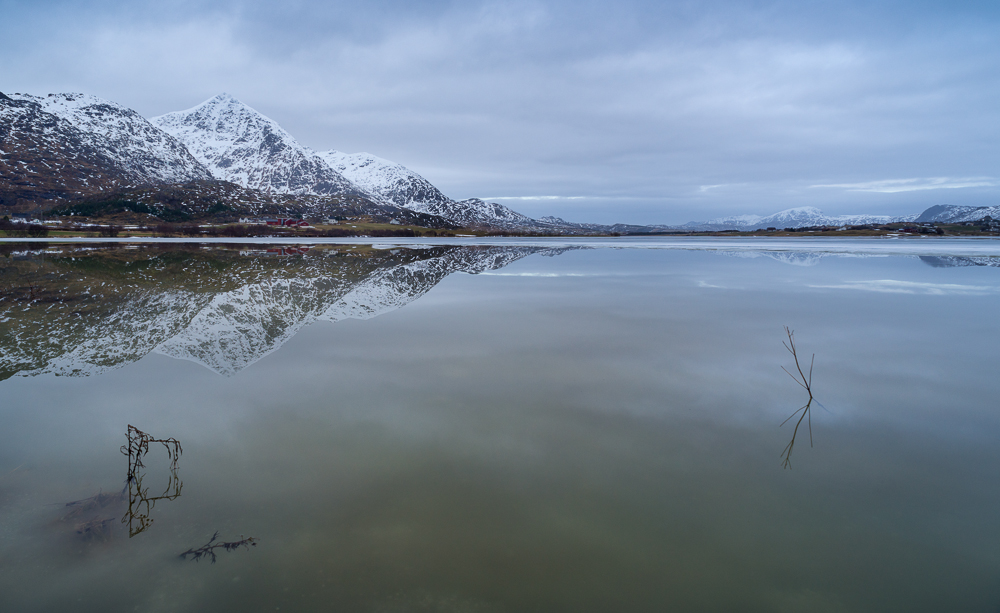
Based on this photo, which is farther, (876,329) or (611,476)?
(876,329)

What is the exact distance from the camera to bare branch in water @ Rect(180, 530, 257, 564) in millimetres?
4484

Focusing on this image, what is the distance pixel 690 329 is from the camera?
13.8m

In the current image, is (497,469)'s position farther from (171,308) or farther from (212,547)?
(171,308)

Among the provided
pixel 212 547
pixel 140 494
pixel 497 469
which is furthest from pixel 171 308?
pixel 497 469

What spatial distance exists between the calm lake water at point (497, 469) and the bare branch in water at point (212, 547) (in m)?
0.07

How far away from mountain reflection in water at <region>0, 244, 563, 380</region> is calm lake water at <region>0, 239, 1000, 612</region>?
0.61ft

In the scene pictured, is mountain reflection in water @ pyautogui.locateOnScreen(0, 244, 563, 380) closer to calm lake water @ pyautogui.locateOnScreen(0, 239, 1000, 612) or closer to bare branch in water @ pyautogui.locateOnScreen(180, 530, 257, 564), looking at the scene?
calm lake water @ pyautogui.locateOnScreen(0, 239, 1000, 612)

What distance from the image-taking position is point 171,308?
1633cm

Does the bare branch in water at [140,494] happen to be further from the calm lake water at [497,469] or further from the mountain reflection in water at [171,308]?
the mountain reflection in water at [171,308]

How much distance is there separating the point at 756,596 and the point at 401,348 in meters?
9.25

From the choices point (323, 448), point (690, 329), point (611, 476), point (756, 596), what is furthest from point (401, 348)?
point (756, 596)

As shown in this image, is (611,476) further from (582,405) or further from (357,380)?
(357,380)

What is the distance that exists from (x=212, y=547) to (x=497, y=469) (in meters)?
3.16

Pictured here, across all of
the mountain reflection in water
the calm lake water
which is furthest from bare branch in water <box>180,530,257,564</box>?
the mountain reflection in water
